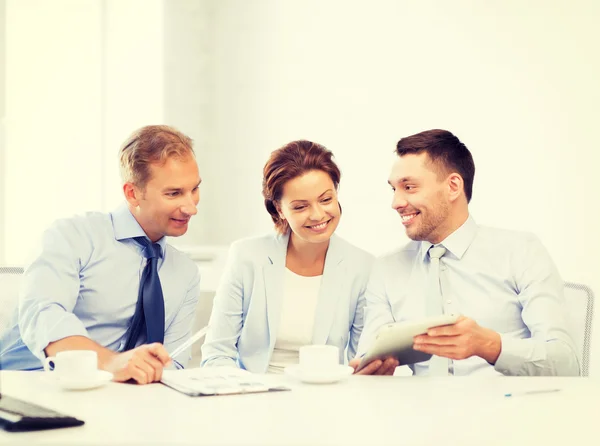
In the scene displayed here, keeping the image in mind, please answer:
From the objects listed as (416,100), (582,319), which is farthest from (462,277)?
(416,100)

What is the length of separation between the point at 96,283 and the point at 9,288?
0.25 metres

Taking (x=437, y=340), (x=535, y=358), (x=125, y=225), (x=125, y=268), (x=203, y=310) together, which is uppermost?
(x=125, y=225)

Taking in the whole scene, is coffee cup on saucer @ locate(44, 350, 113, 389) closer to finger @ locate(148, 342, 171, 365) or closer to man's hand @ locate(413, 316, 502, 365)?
finger @ locate(148, 342, 171, 365)

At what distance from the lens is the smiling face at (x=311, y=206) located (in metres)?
2.57

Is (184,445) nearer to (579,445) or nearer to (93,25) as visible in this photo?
(579,445)

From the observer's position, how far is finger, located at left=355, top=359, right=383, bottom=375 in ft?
6.52

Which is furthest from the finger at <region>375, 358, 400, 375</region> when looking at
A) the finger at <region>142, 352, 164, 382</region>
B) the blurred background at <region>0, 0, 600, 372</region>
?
the blurred background at <region>0, 0, 600, 372</region>

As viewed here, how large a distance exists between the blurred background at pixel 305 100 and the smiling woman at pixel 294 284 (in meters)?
1.18

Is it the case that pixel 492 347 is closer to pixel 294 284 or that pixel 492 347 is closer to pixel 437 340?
pixel 437 340

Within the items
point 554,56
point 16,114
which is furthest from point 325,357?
point 16,114

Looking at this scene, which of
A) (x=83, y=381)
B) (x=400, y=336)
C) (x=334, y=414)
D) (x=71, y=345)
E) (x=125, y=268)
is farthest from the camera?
(x=125, y=268)

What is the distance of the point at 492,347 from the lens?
209 cm

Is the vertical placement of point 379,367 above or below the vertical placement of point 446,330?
below

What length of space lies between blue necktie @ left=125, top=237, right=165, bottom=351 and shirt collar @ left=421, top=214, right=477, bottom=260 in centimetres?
86
